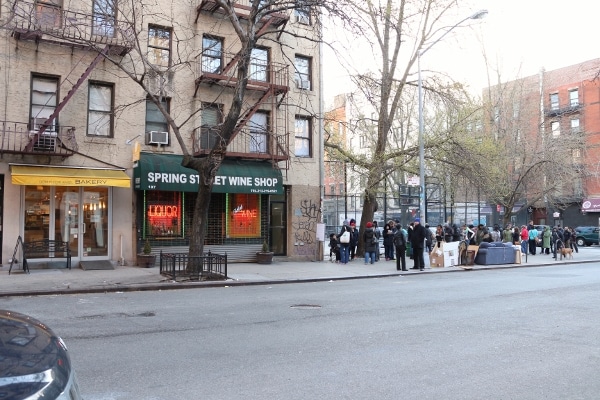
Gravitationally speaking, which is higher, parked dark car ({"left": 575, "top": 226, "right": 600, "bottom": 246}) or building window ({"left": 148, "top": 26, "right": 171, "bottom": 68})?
building window ({"left": 148, "top": 26, "right": 171, "bottom": 68})

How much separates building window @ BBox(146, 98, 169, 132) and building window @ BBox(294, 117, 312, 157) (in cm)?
566

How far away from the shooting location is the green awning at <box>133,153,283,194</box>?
54.3ft

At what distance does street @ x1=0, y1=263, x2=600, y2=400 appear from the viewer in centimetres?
496

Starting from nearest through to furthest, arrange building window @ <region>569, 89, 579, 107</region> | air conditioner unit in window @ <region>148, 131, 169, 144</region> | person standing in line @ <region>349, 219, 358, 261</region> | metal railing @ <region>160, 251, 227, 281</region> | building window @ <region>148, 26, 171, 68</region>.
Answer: metal railing @ <region>160, 251, 227, 281</region>, air conditioner unit in window @ <region>148, 131, 169, 144</region>, building window @ <region>148, 26, 171, 68</region>, person standing in line @ <region>349, 219, 358, 261</region>, building window @ <region>569, 89, 579, 107</region>

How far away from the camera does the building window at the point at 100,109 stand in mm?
16653

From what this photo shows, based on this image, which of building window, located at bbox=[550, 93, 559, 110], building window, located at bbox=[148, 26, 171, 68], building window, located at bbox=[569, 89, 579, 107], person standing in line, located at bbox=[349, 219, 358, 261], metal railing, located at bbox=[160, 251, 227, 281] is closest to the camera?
metal railing, located at bbox=[160, 251, 227, 281]

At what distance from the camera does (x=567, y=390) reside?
4.92m

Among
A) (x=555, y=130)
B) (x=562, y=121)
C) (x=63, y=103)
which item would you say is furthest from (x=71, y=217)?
(x=562, y=121)

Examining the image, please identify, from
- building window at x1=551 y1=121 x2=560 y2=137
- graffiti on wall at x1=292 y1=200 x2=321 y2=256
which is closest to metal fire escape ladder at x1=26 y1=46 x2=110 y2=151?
graffiti on wall at x1=292 y1=200 x2=321 y2=256

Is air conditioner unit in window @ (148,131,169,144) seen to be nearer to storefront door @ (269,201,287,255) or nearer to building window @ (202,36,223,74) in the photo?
building window @ (202,36,223,74)

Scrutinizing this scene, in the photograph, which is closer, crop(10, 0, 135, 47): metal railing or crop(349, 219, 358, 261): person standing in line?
crop(10, 0, 135, 47): metal railing

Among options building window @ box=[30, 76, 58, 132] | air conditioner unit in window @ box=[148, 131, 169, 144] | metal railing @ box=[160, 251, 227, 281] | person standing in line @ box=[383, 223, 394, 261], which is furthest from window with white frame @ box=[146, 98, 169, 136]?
person standing in line @ box=[383, 223, 394, 261]

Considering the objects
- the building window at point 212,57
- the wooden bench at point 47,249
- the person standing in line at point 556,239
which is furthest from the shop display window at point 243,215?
the person standing in line at point 556,239

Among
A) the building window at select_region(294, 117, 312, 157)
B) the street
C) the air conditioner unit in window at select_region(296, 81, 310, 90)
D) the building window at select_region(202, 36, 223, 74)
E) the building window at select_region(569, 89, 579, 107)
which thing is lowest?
the street
